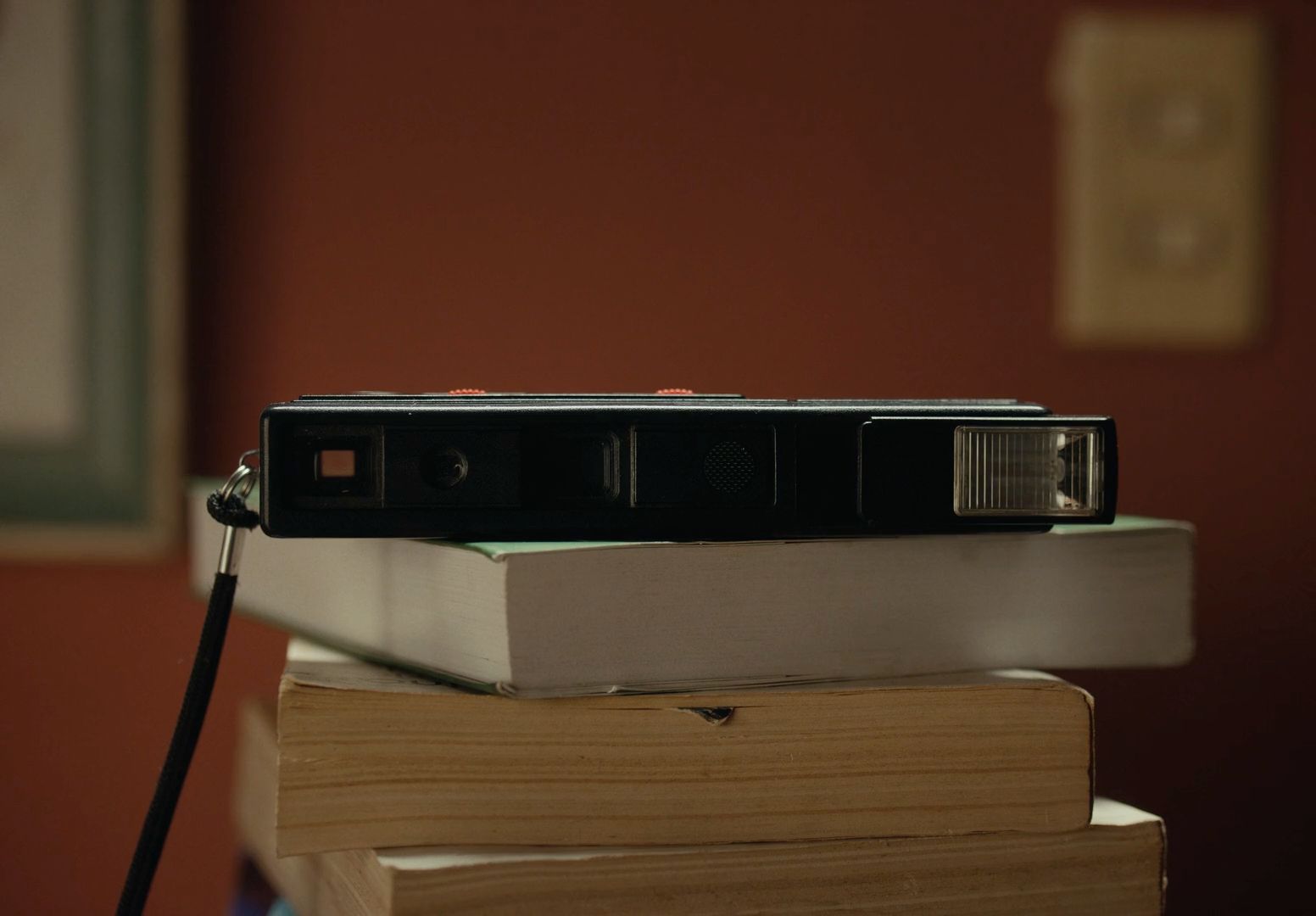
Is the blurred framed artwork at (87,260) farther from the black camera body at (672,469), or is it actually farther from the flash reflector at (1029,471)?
the flash reflector at (1029,471)

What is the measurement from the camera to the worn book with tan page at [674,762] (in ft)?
1.76

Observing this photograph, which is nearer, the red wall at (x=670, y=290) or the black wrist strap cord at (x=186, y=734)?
the black wrist strap cord at (x=186, y=734)

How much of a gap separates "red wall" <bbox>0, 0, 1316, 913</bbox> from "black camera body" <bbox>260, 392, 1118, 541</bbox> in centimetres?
59

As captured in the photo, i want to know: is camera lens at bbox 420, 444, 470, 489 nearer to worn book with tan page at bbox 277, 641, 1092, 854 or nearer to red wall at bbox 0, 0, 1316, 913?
worn book with tan page at bbox 277, 641, 1092, 854

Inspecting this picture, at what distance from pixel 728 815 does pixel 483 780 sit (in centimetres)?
11

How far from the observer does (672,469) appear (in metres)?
0.53

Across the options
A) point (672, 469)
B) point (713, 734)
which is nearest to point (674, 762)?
point (713, 734)

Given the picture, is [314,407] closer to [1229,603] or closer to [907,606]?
[907,606]

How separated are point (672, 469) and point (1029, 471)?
0.16m

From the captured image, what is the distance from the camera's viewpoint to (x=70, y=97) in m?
1.07

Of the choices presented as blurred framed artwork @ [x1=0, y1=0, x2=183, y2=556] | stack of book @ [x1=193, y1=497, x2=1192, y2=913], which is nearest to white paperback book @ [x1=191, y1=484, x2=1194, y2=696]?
stack of book @ [x1=193, y1=497, x2=1192, y2=913]

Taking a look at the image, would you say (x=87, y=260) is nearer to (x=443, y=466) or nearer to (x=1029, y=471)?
(x=443, y=466)

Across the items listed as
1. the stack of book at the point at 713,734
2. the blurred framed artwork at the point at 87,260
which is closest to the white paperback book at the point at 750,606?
the stack of book at the point at 713,734

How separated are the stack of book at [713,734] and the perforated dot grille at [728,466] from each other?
0.10 feet
